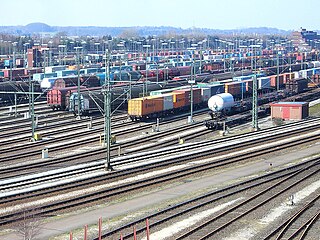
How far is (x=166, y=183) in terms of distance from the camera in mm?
30828

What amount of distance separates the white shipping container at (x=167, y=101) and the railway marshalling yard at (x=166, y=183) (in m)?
6.91

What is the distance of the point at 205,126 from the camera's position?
52531 mm

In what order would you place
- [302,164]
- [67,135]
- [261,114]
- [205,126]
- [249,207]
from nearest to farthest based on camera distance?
[249,207]
[302,164]
[67,135]
[205,126]
[261,114]

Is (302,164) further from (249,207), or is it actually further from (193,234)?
(193,234)

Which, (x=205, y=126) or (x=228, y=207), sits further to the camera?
(x=205, y=126)

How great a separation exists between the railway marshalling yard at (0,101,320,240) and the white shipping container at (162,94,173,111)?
6908mm

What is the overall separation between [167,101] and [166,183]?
27.2 meters

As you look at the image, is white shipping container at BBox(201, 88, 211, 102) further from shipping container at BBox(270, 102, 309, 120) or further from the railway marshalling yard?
the railway marshalling yard

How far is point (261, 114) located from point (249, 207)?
34595mm

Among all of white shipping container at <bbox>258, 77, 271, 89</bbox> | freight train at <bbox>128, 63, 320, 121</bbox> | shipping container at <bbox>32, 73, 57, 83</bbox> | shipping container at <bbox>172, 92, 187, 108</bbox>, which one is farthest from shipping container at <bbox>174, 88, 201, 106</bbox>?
shipping container at <bbox>32, 73, 57, 83</bbox>

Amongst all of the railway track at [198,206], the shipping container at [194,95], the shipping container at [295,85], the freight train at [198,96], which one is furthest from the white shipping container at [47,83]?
the railway track at [198,206]

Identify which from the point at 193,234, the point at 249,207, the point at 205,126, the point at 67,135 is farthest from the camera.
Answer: the point at 205,126

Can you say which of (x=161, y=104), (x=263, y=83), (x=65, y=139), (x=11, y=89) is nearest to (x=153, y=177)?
(x=65, y=139)

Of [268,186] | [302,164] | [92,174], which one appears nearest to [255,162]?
[302,164]
